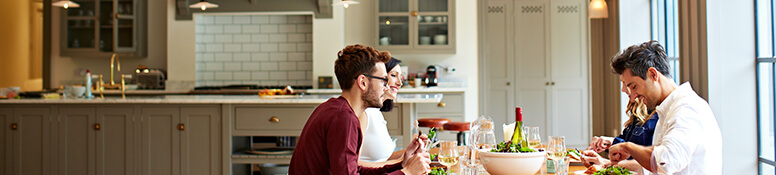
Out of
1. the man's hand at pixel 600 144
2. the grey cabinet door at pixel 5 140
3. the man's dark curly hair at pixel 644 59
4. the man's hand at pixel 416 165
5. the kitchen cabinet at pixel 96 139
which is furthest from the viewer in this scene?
the grey cabinet door at pixel 5 140

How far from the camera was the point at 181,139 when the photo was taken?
4.38 m

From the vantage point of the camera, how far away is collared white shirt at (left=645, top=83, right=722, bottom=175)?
A: 6.77 feet

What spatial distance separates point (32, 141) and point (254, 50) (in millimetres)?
3415

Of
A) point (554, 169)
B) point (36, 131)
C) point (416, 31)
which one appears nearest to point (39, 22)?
point (36, 131)

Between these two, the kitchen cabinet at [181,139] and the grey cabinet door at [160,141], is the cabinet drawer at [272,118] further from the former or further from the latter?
the grey cabinet door at [160,141]

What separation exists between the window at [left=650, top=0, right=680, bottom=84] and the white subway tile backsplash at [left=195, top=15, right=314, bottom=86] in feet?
12.6

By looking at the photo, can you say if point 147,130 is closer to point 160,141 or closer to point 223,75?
point 160,141

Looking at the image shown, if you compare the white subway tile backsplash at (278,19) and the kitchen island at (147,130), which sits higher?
the white subway tile backsplash at (278,19)

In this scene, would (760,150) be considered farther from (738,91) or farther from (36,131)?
(36,131)

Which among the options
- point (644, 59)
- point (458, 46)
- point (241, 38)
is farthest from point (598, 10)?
point (241, 38)

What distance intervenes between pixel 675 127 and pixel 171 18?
6285 mm

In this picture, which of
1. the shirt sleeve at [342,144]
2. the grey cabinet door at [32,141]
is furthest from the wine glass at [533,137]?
the grey cabinet door at [32,141]

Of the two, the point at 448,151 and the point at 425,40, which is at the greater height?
the point at 425,40

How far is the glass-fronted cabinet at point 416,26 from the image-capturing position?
7.00 meters
